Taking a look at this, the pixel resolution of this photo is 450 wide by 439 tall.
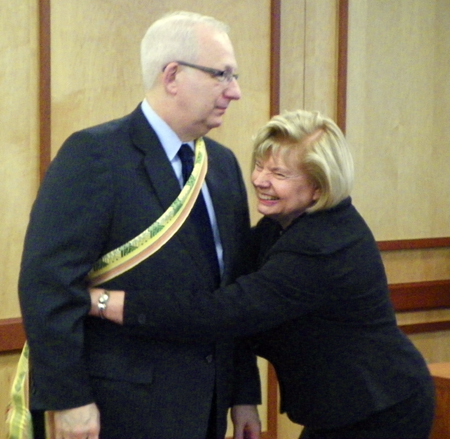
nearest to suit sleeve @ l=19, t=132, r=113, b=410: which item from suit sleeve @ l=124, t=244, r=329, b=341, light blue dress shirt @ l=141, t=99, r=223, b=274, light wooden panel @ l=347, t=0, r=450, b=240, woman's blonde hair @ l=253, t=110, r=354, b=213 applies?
suit sleeve @ l=124, t=244, r=329, b=341

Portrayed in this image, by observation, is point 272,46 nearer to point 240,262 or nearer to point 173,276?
point 240,262

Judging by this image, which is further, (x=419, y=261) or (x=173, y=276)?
(x=419, y=261)

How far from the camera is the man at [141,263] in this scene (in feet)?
5.85

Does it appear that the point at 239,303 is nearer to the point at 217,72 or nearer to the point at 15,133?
the point at 217,72

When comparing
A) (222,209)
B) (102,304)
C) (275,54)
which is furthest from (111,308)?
(275,54)

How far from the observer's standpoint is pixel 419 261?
4.05 m

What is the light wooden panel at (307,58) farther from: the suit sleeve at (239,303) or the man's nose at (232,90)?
the suit sleeve at (239,303)

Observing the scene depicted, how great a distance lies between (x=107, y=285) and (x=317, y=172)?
1.86 feet

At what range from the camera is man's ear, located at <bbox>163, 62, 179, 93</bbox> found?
1.98m

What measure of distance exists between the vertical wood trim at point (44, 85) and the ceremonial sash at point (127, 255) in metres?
1.08

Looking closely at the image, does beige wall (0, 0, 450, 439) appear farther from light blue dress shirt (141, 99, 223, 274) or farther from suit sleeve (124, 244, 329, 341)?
suit sleeve (124, 244, 329, 341)

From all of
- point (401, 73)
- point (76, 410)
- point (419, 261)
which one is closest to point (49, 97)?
point (76, 410)

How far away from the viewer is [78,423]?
179 centimetres

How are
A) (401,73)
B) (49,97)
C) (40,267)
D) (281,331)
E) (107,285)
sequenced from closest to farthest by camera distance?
(40,267) < (107,285) < (281,331) < (49,97) < (401,73)
